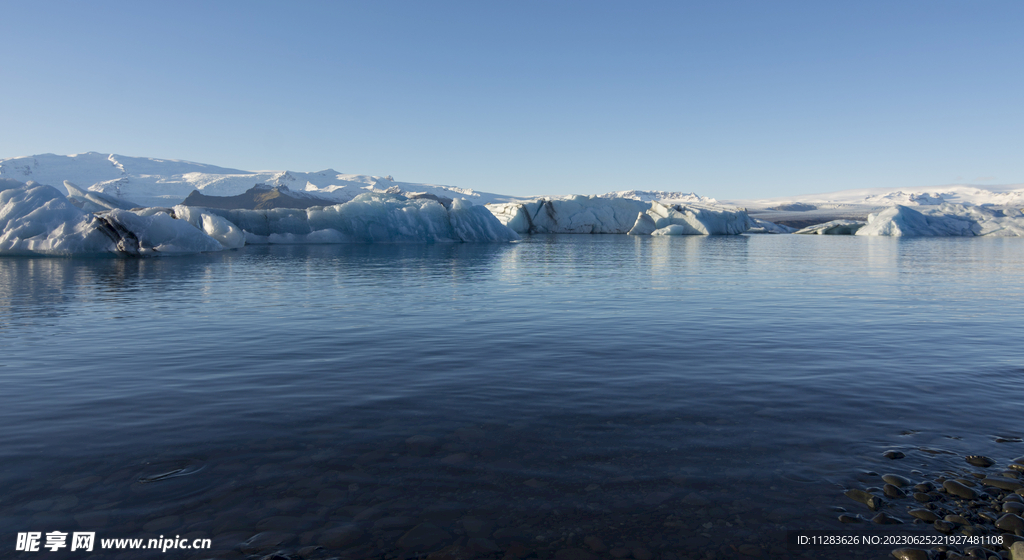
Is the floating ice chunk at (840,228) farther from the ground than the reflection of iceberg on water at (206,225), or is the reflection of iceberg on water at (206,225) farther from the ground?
the floating ice chunk at (840,228)

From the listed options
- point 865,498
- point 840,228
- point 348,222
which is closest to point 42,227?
point 348,222

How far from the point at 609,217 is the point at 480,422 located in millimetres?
78714

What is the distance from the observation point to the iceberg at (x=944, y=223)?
73.2m

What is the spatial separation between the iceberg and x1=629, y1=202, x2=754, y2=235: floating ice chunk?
61.3ft

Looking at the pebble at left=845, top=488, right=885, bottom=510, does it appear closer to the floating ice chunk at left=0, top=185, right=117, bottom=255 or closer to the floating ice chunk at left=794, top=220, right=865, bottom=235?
the floating ice chunk at left=0, top=185, right=117, bottom=255

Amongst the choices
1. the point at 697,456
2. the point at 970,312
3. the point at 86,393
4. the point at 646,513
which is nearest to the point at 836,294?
the point at 970,312

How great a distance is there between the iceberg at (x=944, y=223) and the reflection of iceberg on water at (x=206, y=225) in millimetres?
54927

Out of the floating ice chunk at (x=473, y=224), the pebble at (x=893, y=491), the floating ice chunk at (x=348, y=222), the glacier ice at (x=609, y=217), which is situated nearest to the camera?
the pebble at (x=893, y=491)

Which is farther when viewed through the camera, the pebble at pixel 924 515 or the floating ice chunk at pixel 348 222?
the floating ice chunk at pixel 348 222

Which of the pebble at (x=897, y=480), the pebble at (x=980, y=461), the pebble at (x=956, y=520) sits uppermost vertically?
the pebble at (x=980, y=461)

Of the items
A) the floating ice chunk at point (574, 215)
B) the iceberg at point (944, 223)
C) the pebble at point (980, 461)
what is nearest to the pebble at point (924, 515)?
the pebble at point (980, 461)

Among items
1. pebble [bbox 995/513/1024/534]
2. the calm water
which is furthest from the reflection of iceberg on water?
pebble [bbox 995/513/1024/534]

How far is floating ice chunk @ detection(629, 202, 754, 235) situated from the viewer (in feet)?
249

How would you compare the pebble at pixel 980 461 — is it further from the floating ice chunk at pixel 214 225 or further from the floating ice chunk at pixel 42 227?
A: the floating ice chunk at pixel 214 225
